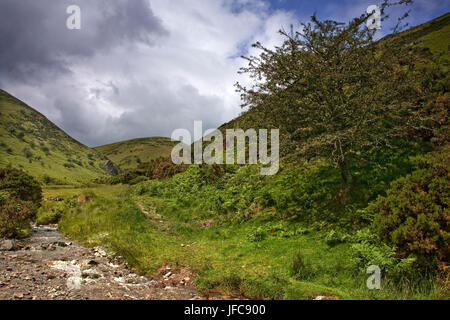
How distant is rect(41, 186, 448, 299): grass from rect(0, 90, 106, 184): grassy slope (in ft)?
133

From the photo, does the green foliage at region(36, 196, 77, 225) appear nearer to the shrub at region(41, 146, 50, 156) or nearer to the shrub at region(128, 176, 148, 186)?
the shrub at region(128, 176, 148, 186)

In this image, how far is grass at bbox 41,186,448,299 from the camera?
568cm

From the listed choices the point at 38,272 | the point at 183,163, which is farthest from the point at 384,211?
the point at 183,163

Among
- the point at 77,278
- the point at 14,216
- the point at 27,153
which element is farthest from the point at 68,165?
the point at 77,278

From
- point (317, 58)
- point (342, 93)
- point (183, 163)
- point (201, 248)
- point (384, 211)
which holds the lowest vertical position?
point (201, 248)

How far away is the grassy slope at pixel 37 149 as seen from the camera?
51.6 metres

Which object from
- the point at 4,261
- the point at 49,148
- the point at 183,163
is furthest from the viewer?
the point at 49,148

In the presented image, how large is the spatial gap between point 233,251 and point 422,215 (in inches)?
233

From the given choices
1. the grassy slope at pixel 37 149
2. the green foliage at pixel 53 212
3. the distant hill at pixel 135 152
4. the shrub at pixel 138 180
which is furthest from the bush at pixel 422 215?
the distant hill at pixel 135 152

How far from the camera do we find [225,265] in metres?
7.87

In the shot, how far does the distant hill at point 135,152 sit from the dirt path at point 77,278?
428 feet

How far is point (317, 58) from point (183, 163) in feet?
71.1

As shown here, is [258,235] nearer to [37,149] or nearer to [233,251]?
[233,251]
